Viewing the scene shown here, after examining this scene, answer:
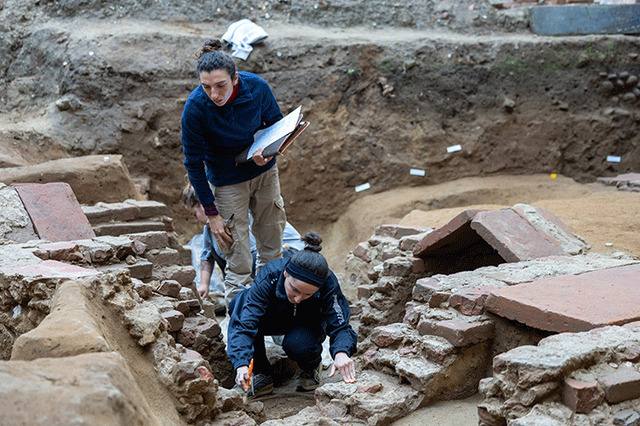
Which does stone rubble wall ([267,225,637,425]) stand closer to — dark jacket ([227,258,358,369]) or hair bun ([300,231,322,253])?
dark jacket ([227,258,358,369])

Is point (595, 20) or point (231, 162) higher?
point (595, 20)

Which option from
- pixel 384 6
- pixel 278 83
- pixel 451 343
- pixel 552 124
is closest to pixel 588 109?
pixel 552 124

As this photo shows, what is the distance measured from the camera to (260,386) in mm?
4219

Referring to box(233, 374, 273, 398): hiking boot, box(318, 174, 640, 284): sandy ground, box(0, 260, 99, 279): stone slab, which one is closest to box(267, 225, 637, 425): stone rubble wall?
box(233, 374, 273, 398): hiking boot

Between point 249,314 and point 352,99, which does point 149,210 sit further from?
point 352,99

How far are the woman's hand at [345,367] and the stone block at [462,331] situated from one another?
0.50m

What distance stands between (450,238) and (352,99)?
16.9 feet

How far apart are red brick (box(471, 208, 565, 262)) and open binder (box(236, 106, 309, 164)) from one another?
133 cm

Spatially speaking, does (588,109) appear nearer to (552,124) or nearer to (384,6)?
(552,124)

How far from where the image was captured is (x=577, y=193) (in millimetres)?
8312

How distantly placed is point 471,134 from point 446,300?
620 centimetres

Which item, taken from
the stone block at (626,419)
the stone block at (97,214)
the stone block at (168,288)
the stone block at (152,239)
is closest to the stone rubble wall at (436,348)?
the stone block at (626,419)

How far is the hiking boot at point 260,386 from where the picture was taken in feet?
13.7

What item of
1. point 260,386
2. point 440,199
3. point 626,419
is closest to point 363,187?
point 440,199
